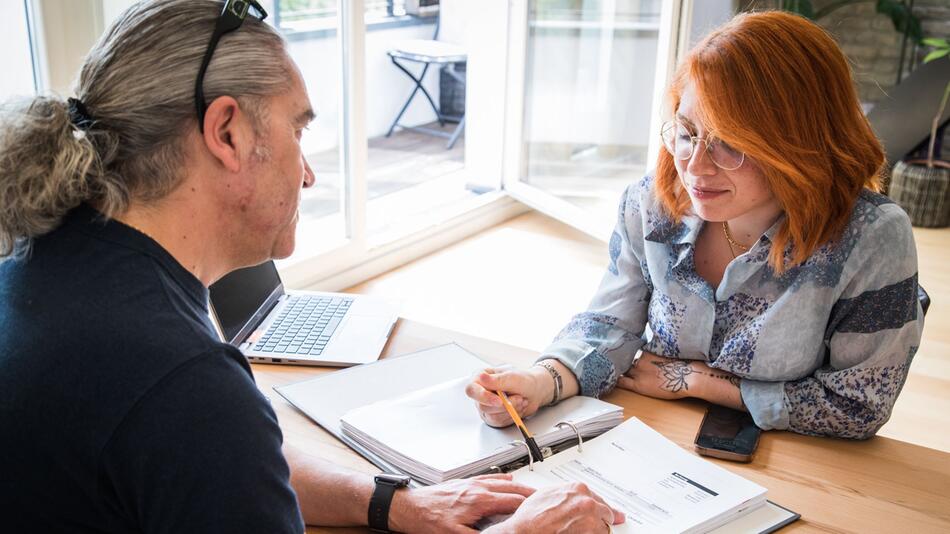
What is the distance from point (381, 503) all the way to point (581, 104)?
325 cm

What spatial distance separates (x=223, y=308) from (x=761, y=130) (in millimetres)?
947

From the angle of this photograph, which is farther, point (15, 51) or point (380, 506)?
point (15, 51)

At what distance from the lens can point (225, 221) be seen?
106 cm

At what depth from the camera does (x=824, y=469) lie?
141 centimetres

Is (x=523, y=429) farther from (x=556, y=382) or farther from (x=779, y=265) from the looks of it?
(x=779, y=265)

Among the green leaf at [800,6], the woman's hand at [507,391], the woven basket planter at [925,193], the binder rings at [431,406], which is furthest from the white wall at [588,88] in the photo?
the woman's hand at [507,391]

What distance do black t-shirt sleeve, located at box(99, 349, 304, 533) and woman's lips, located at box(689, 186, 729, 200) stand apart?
917 mm

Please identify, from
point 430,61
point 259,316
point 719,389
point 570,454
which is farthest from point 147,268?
point 430,61

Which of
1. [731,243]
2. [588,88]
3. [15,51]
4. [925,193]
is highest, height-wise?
[15,51]

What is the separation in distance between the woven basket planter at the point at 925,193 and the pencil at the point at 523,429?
3944mm

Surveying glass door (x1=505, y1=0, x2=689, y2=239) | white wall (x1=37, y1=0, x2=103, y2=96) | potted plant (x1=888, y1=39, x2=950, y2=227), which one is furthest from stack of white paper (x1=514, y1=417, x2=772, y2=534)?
potted plant (x1=888, y1=39, x2=950, y2=227)

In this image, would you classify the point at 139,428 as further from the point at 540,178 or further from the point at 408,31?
the point at 408,31

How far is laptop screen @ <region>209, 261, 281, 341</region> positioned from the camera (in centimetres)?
165

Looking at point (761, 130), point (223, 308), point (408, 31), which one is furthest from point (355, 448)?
point (408, 31)
